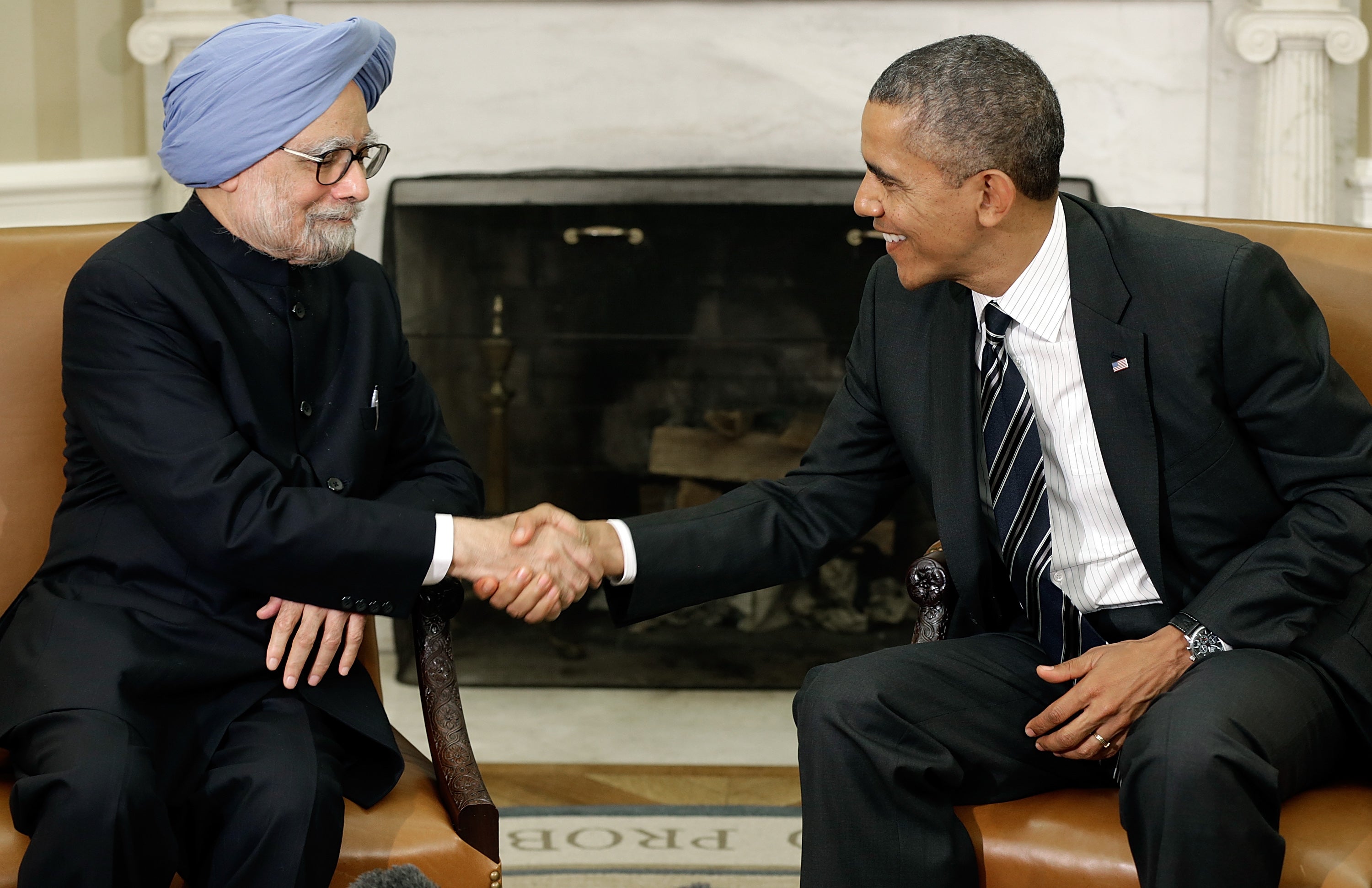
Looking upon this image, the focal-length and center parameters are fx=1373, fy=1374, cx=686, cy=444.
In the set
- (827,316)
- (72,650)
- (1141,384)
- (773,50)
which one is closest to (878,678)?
(1141,384)

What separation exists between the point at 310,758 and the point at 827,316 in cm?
211

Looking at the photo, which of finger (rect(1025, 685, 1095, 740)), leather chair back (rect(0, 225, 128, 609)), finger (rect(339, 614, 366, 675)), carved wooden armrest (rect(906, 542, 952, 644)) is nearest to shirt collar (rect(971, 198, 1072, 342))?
carved wooden armrest (rect(906, 542, 952, 644))

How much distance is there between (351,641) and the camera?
177cm

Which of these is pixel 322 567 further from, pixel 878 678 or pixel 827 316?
pixel 827 316

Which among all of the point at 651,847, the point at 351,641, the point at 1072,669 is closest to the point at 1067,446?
the point at 1072,669

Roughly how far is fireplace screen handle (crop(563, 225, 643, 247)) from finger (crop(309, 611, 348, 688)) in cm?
182

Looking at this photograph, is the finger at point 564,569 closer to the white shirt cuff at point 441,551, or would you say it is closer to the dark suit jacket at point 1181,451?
the dark suit jacket at point 1181,451

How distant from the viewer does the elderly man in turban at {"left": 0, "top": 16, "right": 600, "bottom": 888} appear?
157 cm

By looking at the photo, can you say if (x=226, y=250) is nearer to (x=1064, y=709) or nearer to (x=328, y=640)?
(x=328, y=640)

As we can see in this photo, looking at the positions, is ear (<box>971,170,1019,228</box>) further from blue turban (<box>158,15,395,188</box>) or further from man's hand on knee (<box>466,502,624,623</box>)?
blue turban (<box>158,15,395,188</box>)

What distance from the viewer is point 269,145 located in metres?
1.79

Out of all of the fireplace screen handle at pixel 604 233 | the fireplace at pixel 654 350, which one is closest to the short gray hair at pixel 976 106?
the fireplace at pixel 654 350

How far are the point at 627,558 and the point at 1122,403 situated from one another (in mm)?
699

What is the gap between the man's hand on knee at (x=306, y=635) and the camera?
68.2 inches
